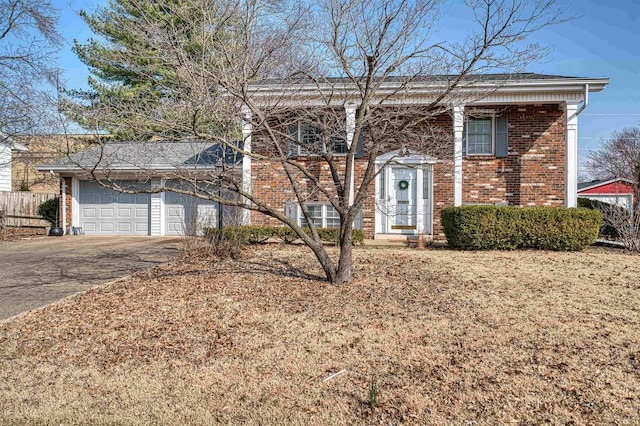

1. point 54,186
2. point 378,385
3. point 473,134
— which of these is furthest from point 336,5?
point 54,186

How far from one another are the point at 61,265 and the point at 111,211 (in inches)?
310

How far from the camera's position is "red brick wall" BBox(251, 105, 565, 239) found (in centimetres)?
1272

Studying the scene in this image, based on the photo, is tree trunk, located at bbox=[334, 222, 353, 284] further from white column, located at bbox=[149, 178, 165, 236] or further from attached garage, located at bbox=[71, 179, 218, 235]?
white column, located at bbox=[149, 178, 165, 236]

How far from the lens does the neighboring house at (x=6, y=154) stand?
16.5 meters

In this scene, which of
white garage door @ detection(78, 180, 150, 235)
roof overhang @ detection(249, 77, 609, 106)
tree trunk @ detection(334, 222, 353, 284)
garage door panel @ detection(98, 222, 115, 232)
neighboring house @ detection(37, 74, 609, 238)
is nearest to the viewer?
tree trunk @ detection(334, 222, 353, 284)

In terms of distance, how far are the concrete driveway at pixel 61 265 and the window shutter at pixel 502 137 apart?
921cm

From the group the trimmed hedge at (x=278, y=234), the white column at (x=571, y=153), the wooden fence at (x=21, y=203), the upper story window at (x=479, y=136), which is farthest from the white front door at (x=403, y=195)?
the wooden fence at (x=21, y=203)

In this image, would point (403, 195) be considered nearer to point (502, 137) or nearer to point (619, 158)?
point (502, 137)

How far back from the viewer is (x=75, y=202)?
16.4 metres

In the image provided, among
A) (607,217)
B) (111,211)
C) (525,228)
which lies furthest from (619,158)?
(111,211)

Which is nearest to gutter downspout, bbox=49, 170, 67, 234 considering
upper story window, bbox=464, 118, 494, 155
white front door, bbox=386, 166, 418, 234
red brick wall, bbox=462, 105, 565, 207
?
white front door, bbox=386, 166, 418, 234

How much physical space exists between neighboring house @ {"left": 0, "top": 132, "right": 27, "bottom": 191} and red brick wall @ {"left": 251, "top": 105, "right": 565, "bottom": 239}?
10188 millimetres

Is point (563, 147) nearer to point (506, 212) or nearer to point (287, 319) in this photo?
point (506, 212)

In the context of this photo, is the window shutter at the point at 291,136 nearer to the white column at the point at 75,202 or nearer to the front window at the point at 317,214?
the front window at the point at 317,214
